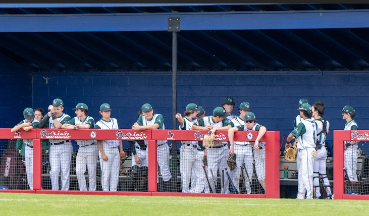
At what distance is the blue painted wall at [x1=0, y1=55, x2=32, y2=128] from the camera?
1595 centimetres

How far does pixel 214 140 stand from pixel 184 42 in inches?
153

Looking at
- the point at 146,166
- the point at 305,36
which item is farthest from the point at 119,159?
the point at 305,36

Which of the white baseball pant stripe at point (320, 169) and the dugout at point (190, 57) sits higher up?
the dugout at point (190, 57)

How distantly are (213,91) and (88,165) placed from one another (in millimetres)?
4814

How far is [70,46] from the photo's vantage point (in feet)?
51.8

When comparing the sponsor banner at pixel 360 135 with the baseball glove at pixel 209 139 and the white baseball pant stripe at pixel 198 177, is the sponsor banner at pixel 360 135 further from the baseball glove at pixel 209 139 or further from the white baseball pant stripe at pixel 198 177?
the white baseball pant stripe at pixel 198 177

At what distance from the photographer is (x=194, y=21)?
44.2ft

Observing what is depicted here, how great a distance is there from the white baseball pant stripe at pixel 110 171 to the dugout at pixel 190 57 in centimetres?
172

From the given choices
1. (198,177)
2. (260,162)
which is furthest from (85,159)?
(260,162)

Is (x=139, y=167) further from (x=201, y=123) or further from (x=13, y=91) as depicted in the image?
(x=13, y=91)

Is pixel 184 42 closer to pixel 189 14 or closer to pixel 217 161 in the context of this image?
pixel 189 14

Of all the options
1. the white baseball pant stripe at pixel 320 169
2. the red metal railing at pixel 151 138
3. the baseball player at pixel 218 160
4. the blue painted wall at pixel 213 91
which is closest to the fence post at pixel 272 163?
the red metal railing at pixel 151 138

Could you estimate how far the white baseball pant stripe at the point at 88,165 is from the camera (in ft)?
39.2

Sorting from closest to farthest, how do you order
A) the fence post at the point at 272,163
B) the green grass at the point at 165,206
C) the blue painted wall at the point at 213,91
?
the green grass at the point at 165,206, the fence post at the point at 272,163, the blue painted wall at the point at 213,91
